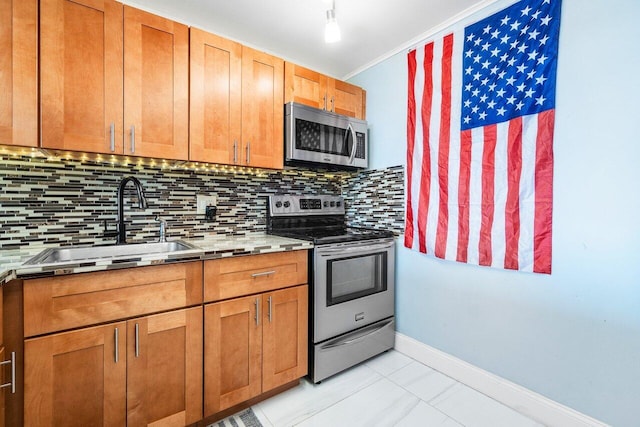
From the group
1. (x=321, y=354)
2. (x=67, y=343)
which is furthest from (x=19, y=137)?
(x=321, y=354)

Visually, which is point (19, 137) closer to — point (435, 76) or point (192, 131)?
point (192, 131)

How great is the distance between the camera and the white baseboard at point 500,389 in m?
1.46

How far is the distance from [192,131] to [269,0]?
939mm

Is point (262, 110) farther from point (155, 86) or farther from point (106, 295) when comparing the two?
point (106, 295)

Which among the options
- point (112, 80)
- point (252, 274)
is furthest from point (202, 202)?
point (112, 80)

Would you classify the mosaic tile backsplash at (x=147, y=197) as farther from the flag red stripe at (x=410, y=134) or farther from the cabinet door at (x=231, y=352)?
the cabinet door at (x=231, y=352)

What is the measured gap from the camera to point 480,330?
183 centimetres

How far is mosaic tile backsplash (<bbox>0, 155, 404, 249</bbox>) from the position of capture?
4.91ft

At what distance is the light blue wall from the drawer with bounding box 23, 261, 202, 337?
1.79 metres

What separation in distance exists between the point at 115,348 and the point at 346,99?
228 cm

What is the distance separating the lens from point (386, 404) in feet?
5.49

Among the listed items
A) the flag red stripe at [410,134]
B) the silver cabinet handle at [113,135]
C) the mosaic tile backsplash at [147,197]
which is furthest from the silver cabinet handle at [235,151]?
the flag red stripe at [410,134]

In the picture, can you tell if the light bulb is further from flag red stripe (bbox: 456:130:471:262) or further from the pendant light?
flag red stripe (bbox: 456:130:471:262)

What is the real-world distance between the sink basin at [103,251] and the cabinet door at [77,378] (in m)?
0.36
